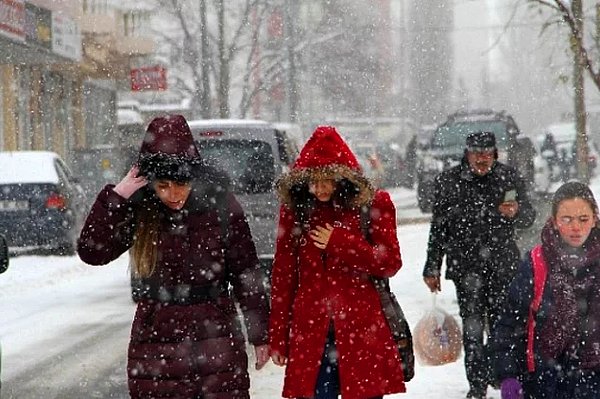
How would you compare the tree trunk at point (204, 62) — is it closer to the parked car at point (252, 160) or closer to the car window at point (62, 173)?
the car window at point (62, 173)

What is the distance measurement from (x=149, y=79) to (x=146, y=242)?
3431 centimetres

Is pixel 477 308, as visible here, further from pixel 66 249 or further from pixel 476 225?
pixel 66 249

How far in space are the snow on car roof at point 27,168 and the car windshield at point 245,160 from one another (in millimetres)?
7474

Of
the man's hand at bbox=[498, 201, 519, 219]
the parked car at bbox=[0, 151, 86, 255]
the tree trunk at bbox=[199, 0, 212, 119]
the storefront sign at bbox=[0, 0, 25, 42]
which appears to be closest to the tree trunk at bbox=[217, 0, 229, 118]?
the tree trunk at bbox=[199, 0, 212, 119]

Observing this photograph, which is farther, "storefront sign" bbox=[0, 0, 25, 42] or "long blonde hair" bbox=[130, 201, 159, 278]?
"storefront sign" bbox=[0, 0, 25, 42]

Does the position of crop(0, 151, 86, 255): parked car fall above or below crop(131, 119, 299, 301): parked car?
below

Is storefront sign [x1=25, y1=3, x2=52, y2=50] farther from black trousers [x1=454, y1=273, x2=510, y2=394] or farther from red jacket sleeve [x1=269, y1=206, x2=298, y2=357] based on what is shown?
red jacket sleeve [x1=269, y1=206, x2=298, y2=357]

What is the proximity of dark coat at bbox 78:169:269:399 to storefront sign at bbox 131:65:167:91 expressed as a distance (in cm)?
3377

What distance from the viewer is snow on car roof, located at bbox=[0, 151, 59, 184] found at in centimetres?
1955

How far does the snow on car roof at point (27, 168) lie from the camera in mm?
19547

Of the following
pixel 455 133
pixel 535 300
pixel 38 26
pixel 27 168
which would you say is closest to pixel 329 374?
pixel 535 300

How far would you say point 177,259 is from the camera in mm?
4996

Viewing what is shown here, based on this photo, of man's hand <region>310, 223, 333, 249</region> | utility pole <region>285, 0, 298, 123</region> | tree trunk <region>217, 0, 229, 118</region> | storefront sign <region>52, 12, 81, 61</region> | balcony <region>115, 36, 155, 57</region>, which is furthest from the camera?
balcony <region>115, 36, 155, 57</region>

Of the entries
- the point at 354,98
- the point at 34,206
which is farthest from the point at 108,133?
the point at 34,206
